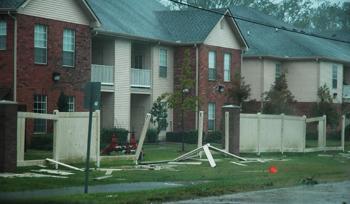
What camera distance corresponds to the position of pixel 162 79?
1757 inches

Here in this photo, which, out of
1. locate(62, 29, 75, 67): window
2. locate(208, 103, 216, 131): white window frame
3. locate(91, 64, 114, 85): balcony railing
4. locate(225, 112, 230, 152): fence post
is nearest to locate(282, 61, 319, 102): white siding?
locate(208, 103, 216, 131): white window frame

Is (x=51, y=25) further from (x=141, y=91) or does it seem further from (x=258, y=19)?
(x=258, y=19)

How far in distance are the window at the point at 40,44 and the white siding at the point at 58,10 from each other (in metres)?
0.62

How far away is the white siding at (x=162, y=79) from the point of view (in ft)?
143

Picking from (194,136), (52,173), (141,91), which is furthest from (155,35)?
(52,173)

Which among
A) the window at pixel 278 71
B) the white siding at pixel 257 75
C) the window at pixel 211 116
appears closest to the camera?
the window at pixel 211 116

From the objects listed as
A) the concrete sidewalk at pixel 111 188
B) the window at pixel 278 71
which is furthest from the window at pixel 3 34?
the window at pixel 278 71

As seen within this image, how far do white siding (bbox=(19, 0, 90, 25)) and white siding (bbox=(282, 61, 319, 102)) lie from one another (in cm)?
2186

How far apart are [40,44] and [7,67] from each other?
79.9 inches

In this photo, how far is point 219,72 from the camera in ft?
152

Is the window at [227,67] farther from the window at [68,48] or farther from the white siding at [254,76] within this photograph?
the window at [68,48]

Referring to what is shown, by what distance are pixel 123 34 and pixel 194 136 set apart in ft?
25.4

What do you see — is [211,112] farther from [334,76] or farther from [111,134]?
[334,76]

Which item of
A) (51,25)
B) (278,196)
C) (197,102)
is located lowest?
(278,196)
